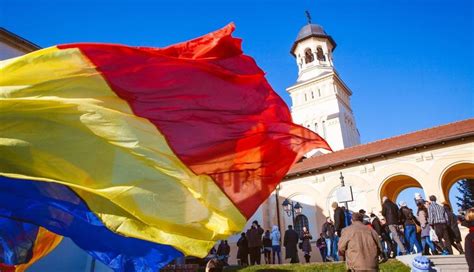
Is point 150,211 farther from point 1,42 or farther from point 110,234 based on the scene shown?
point 1,42

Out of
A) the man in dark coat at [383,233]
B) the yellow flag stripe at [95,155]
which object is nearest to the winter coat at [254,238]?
the man in dark coat at [383,233]

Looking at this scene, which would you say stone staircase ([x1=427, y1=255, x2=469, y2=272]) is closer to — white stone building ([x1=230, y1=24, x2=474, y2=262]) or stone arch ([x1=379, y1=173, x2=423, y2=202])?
white stone building ([x1=230, y1=24, x2=474, y2=262])

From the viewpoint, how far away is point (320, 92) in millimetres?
42906

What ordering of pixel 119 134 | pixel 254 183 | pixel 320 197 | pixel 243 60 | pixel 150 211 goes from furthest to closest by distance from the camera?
pixel 320 197
pixel 243 60
pixel 254 183
pixel 119 134
pixel 150 211

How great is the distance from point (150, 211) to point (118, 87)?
4.35 ft

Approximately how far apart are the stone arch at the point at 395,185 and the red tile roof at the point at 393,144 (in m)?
1.70

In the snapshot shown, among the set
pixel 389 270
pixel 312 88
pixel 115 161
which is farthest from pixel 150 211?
pixel 312 88

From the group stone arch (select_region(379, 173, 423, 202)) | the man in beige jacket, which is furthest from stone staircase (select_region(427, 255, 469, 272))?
stone arch (select_region(379, 173, 423, 202))

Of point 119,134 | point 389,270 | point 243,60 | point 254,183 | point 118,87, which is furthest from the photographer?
point 389,270

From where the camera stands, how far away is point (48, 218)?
10.8 ft

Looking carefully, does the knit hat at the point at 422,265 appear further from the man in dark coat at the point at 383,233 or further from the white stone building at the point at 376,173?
the white stone building at the point at 376,173

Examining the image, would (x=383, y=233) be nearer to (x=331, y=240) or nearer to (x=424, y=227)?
(x=424, y=227)

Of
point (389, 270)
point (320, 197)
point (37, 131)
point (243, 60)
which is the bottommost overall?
point (389, 270)

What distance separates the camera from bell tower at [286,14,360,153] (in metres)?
40.6
